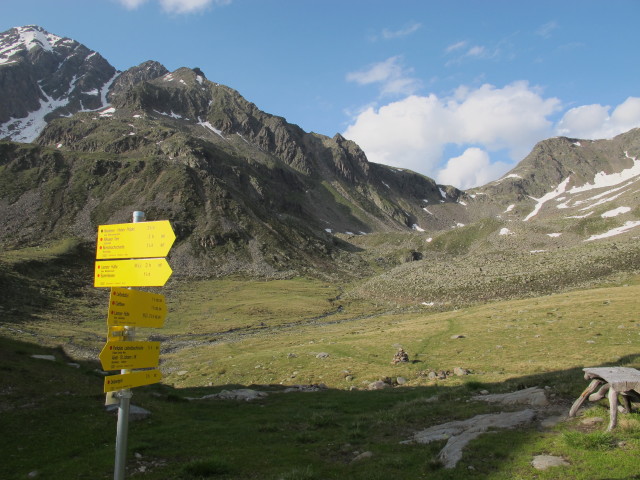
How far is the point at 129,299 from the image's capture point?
795 centimetres

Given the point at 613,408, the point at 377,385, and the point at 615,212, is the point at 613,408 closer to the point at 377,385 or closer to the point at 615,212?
the point at 377,385

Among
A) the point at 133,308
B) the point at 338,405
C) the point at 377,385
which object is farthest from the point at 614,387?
the point at 377,385

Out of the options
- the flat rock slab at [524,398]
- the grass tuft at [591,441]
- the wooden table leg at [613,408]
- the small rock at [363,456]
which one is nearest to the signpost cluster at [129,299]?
Result: the small rock at [363,456]

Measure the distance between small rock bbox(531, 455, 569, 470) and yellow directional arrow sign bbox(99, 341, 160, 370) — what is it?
10061 mm

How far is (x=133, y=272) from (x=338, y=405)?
60.3 feet

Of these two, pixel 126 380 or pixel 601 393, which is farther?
pixel 601 393

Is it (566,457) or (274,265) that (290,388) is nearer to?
(566,457)

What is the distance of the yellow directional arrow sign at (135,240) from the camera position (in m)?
8.34

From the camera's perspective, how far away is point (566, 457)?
10453mm

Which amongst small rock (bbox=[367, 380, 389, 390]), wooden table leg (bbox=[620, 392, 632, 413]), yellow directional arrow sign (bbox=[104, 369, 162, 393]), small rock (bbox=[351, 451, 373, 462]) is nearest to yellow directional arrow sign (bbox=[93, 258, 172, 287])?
yellow directional arrow sign (bbox=[104, 369, 162, 393])

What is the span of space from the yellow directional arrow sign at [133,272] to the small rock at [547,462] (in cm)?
1064

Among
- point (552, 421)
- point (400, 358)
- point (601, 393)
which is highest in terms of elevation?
point (601, 393)

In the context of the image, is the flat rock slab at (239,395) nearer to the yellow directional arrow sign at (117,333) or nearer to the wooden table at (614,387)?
the wooden table at (614,387)

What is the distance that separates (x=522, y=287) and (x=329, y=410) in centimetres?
8447
